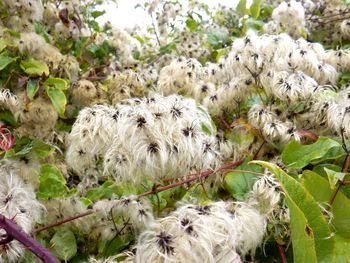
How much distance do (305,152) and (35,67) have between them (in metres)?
1.38

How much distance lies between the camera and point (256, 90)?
1813 millimetres

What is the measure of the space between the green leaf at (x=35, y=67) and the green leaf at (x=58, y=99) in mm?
122

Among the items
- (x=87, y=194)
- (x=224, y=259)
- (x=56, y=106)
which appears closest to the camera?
(x=224, y=259)

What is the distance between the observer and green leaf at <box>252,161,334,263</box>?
2.70 feet

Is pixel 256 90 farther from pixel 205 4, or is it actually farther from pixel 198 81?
pixel 205 4

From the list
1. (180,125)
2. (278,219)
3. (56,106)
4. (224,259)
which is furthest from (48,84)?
(224,259)

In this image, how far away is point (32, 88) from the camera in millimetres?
2041

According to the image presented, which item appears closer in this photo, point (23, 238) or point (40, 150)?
point (23, 238)

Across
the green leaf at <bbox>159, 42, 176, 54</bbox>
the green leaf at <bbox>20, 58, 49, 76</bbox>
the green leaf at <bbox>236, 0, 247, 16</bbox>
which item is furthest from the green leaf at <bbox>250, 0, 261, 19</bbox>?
the green leaf at <bbox>20, 58, 49, 76</bbox>

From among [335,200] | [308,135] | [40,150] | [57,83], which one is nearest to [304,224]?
[335,200]

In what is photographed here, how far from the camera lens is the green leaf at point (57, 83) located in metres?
2.05

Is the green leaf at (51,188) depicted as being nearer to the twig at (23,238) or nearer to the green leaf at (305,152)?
the twig at (23,238)

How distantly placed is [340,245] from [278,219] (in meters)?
0.23

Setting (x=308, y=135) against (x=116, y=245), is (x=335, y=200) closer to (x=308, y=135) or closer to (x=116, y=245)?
(x=308, y=135)
